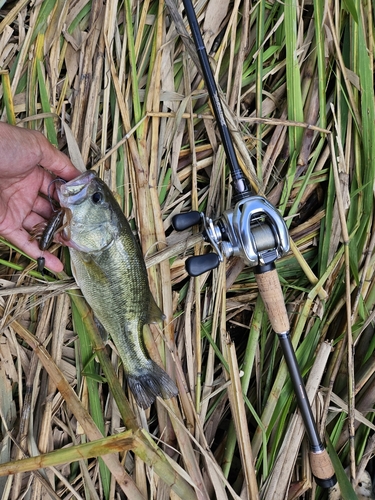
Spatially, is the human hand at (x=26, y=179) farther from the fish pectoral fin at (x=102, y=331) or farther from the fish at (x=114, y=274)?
the fish pectoral fin at (x=102, y=331)

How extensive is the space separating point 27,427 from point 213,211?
51.2 inches

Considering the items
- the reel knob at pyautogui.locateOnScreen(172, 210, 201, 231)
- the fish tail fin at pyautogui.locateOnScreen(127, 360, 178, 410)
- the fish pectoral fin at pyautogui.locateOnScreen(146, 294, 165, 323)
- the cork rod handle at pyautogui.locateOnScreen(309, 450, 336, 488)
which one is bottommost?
the cork rod handle at pyautogui.locateOnScreen(309, 450, 336, 488)

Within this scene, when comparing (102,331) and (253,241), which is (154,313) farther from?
(253,241)

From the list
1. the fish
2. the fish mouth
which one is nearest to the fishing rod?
the fish

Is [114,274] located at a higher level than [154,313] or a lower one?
higher

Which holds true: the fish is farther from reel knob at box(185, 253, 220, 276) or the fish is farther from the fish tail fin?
reel knob at box(185, 253, 220, 276)

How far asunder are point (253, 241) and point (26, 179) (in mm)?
1057

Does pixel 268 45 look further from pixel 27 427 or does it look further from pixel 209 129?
pixel 27 427

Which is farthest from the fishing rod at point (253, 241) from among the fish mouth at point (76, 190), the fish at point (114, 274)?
the fish mouth at point (76, 190)

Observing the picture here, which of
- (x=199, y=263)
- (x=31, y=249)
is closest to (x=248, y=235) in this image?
(x=199, y=263)

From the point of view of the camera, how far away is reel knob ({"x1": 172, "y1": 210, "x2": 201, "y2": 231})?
6.11ft

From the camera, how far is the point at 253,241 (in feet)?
5.82

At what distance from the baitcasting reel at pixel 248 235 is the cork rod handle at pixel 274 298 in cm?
11

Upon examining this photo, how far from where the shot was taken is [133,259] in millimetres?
1881
